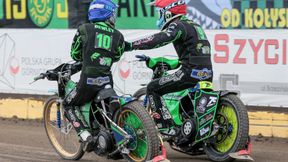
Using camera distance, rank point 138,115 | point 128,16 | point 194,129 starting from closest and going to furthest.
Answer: point 138,115, point 194,129, point 128,16

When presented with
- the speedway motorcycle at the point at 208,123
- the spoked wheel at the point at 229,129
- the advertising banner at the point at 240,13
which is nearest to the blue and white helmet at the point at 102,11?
the speedway motorcycle at the point at 208,123

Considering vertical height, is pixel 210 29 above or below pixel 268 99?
above

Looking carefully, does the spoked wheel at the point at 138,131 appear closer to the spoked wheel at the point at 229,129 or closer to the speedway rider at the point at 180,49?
the speedway rider at the point at 180,49

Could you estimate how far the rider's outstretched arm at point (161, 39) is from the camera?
716 cm

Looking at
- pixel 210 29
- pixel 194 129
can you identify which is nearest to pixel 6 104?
pixel 210 29

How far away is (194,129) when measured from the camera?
7.36 m

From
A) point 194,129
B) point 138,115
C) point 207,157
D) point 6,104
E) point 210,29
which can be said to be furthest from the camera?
point 6,104

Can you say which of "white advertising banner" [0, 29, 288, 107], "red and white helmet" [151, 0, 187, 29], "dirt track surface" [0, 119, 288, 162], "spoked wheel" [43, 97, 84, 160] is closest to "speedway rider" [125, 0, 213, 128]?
"red and white helmet" [151, 0, 187, 29]

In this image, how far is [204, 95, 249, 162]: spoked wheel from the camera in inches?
279

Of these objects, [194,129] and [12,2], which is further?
[12,2]

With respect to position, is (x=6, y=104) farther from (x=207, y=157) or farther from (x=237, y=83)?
(x=207, y=157)

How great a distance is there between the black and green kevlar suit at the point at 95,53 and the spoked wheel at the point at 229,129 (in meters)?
1.35

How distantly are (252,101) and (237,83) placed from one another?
38 cm

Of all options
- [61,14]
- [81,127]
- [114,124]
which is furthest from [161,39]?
[61,14]
